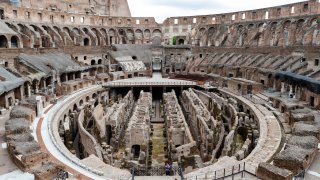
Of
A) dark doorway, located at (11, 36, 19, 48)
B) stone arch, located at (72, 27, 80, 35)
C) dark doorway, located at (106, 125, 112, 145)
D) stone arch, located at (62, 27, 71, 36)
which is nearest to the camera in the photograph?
dark doorway, located at (106, 125, 112, 145)

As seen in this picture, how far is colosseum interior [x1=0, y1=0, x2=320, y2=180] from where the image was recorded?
1466cm

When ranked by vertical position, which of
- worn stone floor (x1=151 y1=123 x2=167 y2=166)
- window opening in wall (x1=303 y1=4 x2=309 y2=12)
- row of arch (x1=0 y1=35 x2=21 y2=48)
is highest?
window opening in wall (x1=303 y1=4 x2=309 y2=12)

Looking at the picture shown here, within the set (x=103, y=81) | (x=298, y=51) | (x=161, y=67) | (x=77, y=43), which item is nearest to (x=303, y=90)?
(x=298, y=51)

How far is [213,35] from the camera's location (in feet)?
179

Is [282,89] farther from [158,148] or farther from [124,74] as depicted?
[124,74]

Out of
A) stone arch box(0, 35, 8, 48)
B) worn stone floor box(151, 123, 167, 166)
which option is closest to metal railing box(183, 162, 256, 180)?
worn stone floor box(151, 123, 167, 166)

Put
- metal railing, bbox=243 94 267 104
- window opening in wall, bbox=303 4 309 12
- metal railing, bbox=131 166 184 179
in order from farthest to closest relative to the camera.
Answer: window opening in wall, bbox=303 4 309 12, metal railing, bbox=243 94 267 104, metal railing, bbox=131 166 184 179

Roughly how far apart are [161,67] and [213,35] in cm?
1153

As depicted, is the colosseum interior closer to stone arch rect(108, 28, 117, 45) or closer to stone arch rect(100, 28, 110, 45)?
stone arch rect(100, 28, 110, 45)

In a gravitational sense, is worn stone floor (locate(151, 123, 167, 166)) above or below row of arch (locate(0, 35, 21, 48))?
below

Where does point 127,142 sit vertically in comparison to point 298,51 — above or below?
below

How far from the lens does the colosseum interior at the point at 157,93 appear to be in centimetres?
1466

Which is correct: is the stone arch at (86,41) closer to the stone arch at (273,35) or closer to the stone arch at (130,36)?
the stone arch at (130,36)

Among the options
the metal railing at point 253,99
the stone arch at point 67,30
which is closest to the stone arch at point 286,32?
the metal railing at point 253,99
